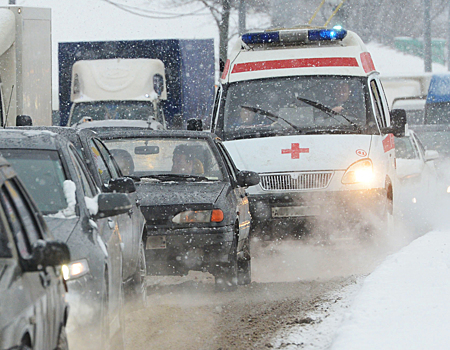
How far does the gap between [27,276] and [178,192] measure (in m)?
5.19

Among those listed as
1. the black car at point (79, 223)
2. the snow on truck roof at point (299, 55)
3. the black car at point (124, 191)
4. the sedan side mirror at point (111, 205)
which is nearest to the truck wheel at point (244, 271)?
the black car at point (124, 191)

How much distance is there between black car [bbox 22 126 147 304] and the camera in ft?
21.6

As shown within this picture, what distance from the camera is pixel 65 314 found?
13.6ft

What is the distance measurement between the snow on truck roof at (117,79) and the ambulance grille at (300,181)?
9.44 meters

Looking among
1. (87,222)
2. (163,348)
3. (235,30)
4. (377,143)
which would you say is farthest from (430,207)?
(235,30)

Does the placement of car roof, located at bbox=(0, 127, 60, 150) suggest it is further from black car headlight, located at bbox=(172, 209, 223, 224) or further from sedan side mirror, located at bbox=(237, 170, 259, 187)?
sedan side mirror, located at bbox=(237, 170, 259, 187)

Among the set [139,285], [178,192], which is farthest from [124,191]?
[178,192]

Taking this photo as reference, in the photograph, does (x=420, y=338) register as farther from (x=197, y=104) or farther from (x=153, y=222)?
(x=197, y=104)

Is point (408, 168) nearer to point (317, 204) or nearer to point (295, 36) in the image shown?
point (295, 36)

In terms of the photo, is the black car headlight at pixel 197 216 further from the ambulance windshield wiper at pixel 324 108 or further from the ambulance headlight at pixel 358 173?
the ambulance windshield wiper at pixel 324 108

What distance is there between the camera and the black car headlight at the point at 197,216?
8.50m

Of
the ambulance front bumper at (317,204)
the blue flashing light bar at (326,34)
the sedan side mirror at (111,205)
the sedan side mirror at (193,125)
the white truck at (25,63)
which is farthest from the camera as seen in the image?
the white truck at (25,63)

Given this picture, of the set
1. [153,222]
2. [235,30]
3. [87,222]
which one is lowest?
[153,222]

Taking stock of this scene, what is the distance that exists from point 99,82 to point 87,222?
15536 mm
